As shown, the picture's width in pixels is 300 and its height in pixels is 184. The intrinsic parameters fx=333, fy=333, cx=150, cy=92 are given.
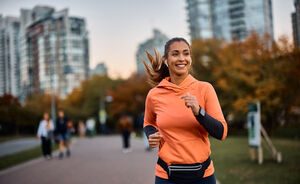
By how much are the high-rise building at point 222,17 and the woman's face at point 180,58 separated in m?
92.5

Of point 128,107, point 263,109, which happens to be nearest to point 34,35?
point 128,107

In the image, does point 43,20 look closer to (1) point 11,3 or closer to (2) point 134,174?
(1) point 11,3

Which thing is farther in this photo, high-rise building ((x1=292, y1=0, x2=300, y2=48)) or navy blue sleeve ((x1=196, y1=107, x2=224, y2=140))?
high-rise building ((x1=292, y1=0, x2=300, y2=48))

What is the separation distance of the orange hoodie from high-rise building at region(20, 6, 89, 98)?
4788 inches

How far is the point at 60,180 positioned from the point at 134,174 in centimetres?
200

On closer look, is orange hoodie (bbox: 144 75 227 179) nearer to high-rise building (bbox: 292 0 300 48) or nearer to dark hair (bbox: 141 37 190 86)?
dark hair (bbox: 141 37 190 86)

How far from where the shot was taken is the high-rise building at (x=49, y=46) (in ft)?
408

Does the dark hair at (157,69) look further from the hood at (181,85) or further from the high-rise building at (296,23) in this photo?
the high-rise building at (296,23)

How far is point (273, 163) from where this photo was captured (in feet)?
33.2

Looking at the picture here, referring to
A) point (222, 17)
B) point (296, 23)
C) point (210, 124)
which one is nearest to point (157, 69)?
point (210, 124)

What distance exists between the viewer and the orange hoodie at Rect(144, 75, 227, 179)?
251 cm

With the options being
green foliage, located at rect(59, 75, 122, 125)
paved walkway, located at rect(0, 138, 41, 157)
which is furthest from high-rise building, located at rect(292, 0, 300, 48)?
green foliage, located at rect(59, 75, 122, 125)

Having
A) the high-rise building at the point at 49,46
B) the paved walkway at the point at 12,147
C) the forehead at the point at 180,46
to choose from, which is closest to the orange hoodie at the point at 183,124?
the forehead at the point at 180,46

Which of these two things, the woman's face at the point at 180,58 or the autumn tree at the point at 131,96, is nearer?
the woman's face at the point at 180,58
